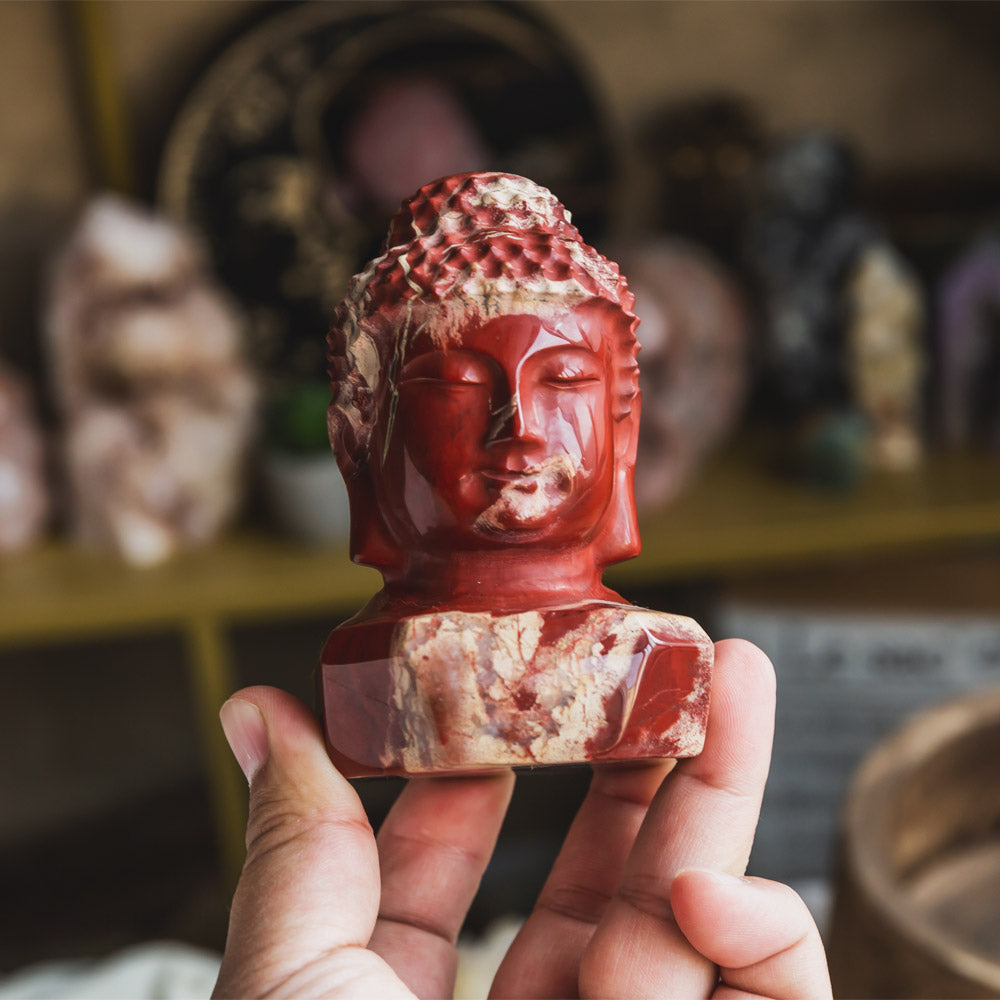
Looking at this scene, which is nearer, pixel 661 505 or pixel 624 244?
pixel 661 505

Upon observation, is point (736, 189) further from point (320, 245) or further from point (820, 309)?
point (320, 245)

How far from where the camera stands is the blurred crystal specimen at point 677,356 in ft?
5.90

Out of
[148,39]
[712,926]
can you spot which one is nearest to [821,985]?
[712,926]

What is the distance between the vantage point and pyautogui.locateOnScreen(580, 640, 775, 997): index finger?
2.50 feet

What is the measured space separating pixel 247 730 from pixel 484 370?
0.96ft

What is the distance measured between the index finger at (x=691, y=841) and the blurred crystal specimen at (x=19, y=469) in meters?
1.32

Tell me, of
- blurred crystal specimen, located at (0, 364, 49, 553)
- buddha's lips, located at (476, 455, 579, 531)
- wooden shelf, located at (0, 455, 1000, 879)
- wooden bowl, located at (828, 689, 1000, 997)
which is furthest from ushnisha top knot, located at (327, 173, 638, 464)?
blurred crystal specimen, located at (0, 364, 49, 553)

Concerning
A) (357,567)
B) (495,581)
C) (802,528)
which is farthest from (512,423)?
(802,528)

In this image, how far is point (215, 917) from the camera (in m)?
1.96

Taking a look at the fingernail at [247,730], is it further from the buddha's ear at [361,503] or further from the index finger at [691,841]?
the index finger at [691,841]

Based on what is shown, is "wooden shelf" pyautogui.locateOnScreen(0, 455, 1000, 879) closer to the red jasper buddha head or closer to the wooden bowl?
the wooden bowl

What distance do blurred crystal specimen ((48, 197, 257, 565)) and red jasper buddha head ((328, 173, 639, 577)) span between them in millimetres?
989

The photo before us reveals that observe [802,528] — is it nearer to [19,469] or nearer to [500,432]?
[500,432]

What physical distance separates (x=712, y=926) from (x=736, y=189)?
5.18 feet
